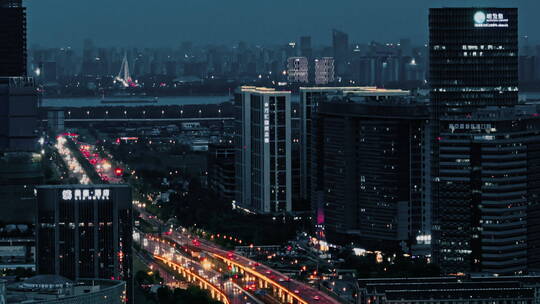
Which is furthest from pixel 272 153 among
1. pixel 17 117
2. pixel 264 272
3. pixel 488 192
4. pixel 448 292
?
pixel 448 292

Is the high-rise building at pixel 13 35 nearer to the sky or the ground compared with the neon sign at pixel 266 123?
nearer to the sky

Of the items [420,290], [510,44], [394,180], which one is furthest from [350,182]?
[420,290]

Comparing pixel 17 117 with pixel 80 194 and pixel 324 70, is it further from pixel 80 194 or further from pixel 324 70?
pixel 324 70

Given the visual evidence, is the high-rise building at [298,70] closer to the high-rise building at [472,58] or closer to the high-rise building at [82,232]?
the high-rise building at [472,58]

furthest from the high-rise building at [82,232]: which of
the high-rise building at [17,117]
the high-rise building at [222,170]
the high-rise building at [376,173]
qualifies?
the high-rise building at [222,170]

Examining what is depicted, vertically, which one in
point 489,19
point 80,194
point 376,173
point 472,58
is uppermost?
point 489,19

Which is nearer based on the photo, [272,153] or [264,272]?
[264,272]

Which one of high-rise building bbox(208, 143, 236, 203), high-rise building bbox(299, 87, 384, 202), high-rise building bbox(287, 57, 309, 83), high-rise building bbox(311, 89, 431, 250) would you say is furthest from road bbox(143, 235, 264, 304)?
high-rise building bbox(287, 57, 309, 83)
